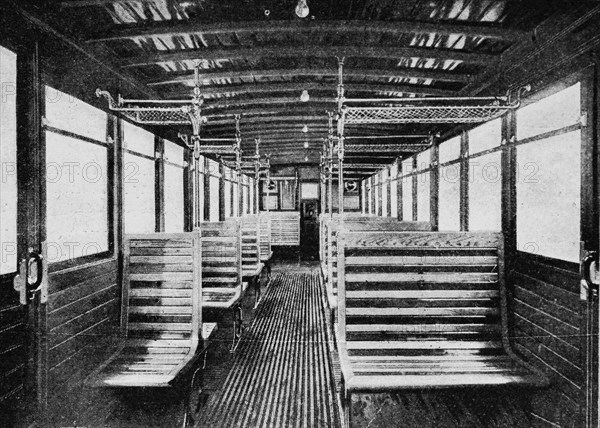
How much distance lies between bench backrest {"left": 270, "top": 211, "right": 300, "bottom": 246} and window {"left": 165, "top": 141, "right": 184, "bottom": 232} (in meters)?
7.10

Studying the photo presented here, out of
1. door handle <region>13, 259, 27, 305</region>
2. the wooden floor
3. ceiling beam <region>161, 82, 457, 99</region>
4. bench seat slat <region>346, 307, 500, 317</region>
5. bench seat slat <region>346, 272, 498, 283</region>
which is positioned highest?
ceiling beam <region>161, 82, 457, 99</region>

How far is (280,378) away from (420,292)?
5.54 ft

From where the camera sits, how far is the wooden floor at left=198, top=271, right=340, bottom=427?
319 cm

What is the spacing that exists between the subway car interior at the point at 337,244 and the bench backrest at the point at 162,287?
0.06 ft

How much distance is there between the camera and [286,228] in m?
13.6

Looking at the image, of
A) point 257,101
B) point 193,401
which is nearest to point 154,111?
point 257,101

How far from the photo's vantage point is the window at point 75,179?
3.13 m

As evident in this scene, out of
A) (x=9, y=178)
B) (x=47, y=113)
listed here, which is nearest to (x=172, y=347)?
(x=9, y=178)

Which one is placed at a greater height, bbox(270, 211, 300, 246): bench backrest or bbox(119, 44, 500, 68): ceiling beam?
bbox(119, 44, 500, 68): ceiling beam

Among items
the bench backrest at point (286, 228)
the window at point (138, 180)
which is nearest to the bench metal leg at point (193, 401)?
the window at point (138, 180)

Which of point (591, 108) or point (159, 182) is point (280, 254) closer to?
point (159, 182)

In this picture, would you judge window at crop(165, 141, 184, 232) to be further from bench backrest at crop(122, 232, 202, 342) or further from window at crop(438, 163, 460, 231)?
window at crop(438, 163, 460, 231)

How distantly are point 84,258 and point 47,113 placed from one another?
4.19 ft

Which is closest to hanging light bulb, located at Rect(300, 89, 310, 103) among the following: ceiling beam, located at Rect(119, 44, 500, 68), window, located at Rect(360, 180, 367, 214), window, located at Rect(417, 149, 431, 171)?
ceiling beam, located at Rect(119, 44, 500, 68)
